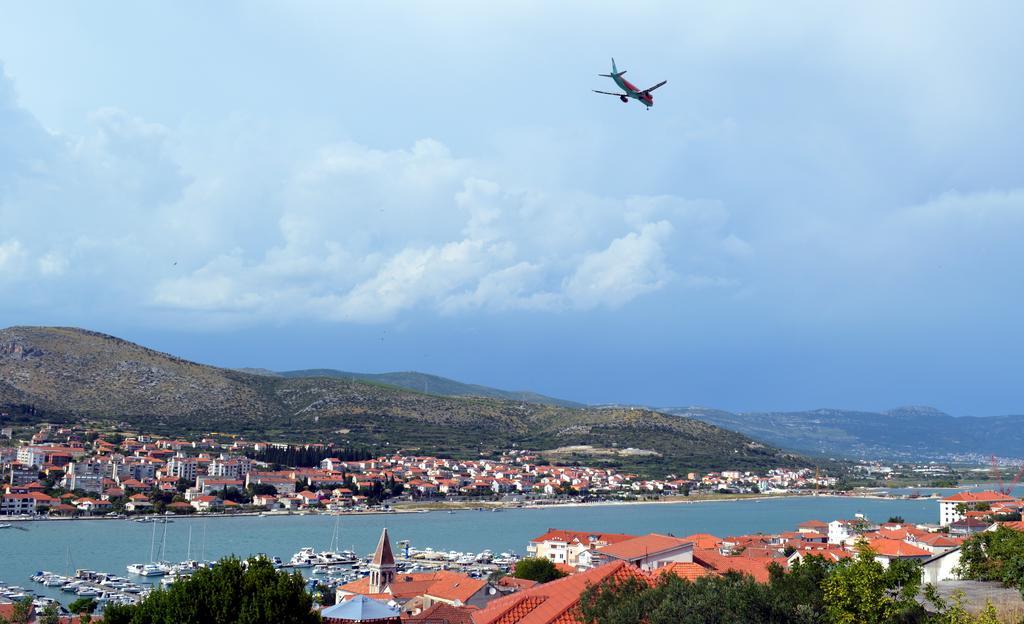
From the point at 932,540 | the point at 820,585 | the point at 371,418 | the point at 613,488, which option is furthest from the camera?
the point at 371,418

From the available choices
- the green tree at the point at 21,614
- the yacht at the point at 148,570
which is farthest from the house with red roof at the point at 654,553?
the yacht at the point at 148,570

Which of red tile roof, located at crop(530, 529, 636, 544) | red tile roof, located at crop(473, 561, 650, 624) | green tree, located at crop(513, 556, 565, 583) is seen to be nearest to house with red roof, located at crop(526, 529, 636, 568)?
red tile roof, located at crop(530, 529, 636, 544)

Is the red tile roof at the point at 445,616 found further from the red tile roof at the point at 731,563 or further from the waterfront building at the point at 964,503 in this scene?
the waterfront building at the point at 964,503

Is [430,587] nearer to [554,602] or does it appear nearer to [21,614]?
[21,614]

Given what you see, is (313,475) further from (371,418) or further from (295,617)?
(295,617)

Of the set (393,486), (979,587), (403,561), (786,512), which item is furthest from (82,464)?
(979,587)
